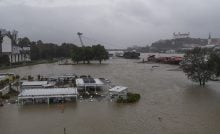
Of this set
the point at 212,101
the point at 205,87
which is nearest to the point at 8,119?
the point at 212,101

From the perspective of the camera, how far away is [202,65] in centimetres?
1526

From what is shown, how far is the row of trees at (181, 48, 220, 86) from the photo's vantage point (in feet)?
49.4

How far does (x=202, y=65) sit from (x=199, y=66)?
151 millimetres

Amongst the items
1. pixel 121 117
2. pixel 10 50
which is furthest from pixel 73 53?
pixel 121 117

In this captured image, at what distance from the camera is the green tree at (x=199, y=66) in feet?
50.0

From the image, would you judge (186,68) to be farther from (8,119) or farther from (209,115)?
(8,119)

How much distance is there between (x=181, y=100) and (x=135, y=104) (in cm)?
203

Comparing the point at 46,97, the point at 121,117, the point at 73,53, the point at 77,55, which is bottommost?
the point at 121,117

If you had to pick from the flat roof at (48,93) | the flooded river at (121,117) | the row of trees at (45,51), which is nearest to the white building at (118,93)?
the flooded river at (121,117)

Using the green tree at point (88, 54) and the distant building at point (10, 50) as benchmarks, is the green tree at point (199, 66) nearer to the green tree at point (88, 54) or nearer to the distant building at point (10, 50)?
the green tree at point (88, 54)

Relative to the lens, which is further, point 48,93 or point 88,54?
point 88,54

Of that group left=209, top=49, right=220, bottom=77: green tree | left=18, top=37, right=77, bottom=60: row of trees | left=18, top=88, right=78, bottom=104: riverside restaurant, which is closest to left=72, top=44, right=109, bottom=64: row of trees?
left=18, top=37, right=77, bottom=60: row of trees

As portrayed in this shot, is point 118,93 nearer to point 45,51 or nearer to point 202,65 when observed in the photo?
point 202,65

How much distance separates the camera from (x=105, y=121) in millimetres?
9102
